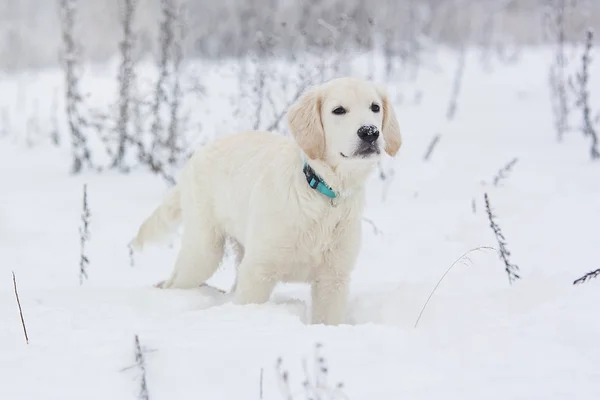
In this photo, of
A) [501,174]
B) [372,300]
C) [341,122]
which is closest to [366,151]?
[341,122]

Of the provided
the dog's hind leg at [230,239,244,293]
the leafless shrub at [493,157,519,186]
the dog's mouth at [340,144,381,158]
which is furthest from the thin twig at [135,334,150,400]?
the leafless shrub at [493,157,519,186]

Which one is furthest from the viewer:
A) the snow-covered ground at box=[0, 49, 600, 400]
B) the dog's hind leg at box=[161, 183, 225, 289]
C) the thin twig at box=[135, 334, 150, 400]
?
the dog's hind leg at box=[161, 183, 225, 289]

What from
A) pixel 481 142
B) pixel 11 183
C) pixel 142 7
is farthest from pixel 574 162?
pixel 142 7

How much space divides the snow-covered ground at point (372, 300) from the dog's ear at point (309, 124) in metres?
0.74

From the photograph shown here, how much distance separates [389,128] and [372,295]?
90 centimetres

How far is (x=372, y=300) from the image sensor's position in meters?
3.77

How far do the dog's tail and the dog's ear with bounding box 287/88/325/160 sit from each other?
1.18 metres

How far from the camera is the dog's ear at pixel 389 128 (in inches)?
141

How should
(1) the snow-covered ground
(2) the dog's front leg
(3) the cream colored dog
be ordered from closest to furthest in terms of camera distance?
(1) the snow-covered ground, (3) the cream colored dog, (2) the dog's front leg

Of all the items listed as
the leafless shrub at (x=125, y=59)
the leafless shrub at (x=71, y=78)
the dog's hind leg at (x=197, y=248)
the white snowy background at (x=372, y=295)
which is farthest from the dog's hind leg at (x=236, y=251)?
the leafless shrub at (x=71, y=78)

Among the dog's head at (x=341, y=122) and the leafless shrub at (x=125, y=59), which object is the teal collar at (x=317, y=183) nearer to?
the dog's head at (x=341, y=122)

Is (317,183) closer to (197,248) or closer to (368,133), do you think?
(368,133)

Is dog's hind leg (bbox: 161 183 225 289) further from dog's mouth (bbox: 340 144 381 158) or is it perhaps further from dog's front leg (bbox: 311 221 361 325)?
dog's mouth (bbox: 340 144 381 158)

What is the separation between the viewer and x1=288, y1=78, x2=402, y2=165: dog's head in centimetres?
322
